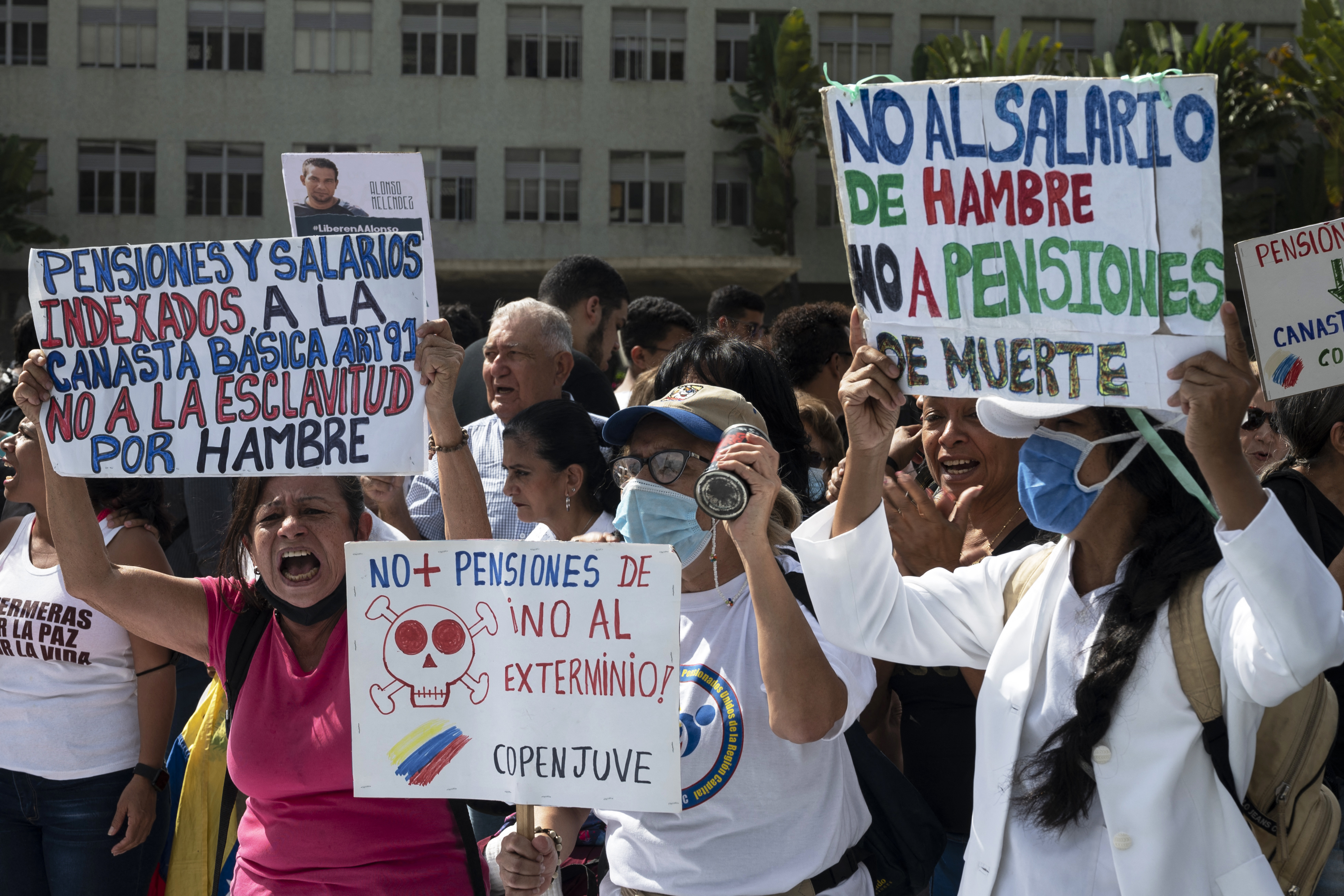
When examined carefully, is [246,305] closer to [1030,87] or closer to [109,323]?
[109,323]

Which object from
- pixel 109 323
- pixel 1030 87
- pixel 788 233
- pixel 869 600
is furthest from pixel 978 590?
pixel 788 233

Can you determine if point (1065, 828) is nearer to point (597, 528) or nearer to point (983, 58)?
point (597, 528)

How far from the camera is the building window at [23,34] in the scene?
92.0ft

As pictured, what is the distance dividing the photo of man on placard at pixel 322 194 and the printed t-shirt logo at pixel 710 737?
92.9 inches

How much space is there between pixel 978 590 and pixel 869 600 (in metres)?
0.26

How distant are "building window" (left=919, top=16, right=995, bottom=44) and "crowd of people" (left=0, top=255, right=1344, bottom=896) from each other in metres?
26.7

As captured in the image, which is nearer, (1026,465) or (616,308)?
(1026,465)

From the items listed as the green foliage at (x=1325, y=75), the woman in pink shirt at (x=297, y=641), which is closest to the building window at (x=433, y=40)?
the green foliage at (x=1325, y=75)

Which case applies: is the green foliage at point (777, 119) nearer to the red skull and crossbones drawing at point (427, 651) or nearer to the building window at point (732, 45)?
the building window at point (732, 45)

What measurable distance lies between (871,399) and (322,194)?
2.60 meters

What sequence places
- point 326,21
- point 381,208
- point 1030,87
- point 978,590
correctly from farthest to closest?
point 326,21
point 381,208
point 978,590
point 1030,87

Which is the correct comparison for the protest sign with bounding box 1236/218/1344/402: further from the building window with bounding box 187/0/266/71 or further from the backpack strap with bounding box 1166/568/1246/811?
the building window with bounding box 187/0/266/71

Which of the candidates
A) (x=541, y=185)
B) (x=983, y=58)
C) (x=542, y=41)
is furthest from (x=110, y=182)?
(x=983, y=58)

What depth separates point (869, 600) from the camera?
8.25 ft
